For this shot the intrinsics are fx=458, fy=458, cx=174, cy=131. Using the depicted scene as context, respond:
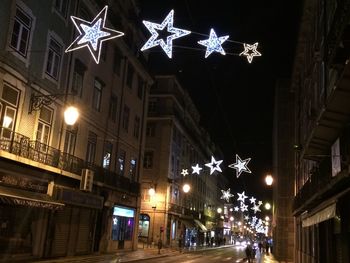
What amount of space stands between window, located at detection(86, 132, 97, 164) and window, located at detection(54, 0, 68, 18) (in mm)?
8634

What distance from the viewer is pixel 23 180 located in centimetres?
2227

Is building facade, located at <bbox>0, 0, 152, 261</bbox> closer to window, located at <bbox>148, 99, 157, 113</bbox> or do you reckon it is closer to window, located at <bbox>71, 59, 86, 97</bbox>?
window, located at <bbox>71, 59, 86, 97</bbox>

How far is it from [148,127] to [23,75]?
3626cm

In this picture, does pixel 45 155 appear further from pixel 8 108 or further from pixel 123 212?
pixel 123 212

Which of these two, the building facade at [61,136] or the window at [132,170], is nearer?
the building facade at [61,136]

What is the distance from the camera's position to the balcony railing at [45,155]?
2061 cm

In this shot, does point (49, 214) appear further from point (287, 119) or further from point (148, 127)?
point (148, 127)

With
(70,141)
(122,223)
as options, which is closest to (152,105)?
(122,223)

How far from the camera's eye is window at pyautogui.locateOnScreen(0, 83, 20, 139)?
68.1 ft

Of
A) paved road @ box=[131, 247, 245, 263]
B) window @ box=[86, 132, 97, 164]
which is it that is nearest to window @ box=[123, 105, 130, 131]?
window @ box=[86, 132, 97, 164]

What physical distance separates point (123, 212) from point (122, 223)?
924 millimetres

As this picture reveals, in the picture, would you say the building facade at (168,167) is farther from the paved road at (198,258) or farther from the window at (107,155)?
the window at (107,155)

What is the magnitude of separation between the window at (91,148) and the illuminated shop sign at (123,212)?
598cm

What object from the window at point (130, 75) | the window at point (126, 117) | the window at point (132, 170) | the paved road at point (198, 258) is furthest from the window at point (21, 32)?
the window at point (132, 170)
